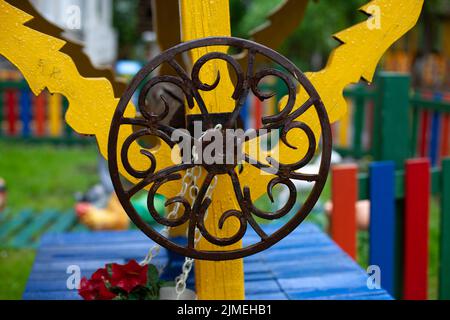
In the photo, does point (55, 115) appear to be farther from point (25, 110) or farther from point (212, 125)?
point (212, 125)

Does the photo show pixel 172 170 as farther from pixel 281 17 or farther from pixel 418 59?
pixel 418 59

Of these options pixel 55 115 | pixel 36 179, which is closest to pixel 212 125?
pixel 36 179

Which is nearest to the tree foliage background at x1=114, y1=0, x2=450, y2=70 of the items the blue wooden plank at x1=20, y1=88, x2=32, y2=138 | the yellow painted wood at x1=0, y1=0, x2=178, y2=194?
the blue wooden plank at x1=20, y1=88, x2=32, y2=138

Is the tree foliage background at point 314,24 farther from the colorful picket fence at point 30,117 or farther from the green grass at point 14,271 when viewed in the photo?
the green grass at point 14,271

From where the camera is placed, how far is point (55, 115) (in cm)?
782

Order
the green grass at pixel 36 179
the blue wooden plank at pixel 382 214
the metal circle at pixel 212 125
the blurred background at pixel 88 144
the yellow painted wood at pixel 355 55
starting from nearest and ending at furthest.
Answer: the metal circle at pixel 212 125
the yellow painted wood at pixel 355 55
the blue wooden plank at pixel 382 214
the green grass at pixel 36 179
the blurred background at pixel 88 144

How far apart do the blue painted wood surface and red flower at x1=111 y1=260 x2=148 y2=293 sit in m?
0.26

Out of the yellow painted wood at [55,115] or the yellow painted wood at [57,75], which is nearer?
the yellow painted wood at [57,75]

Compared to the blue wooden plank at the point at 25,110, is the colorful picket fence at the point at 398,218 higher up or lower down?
lower down

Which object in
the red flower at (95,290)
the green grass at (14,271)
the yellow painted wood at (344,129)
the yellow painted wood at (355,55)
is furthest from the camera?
the yellow painted wood at (344,129)

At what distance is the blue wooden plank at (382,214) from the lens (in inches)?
112

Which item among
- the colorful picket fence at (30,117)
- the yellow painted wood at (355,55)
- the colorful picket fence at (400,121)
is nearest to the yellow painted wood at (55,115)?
the colorful picket fence at (30,117)

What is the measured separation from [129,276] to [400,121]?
1726mm

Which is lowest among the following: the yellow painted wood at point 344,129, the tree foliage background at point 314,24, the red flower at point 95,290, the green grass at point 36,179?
the green grass at point 36,179
